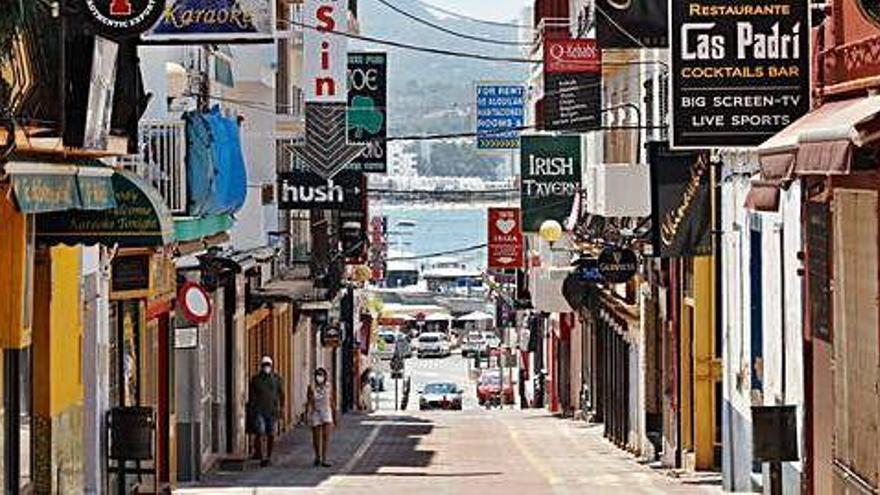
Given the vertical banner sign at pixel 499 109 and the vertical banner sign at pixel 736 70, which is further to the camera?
the vertical banner sign at pixel 499 109

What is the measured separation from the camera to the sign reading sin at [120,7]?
53.9 feet

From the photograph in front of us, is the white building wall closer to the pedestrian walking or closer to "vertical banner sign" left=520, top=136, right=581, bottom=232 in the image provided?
the pedestrian walking

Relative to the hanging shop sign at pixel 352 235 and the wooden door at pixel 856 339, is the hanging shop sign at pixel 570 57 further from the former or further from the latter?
the wooden door at pixel 856 339

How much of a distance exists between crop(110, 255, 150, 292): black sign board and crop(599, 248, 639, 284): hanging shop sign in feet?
32.9

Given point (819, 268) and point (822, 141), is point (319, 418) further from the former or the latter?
point (822, 141)

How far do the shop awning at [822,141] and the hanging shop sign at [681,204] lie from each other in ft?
24.3

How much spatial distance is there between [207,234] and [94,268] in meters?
6.04

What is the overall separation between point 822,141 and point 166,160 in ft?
42.0

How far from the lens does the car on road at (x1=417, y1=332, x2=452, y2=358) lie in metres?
132

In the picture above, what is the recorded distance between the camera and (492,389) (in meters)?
84.4

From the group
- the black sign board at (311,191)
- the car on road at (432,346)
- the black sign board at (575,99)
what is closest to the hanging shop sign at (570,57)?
the black sign board at (575,99)

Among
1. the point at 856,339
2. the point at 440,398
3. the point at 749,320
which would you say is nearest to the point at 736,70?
the point at 856,339

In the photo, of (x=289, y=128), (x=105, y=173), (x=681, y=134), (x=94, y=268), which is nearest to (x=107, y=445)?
(x=94, y=268)

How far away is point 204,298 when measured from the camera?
26.2m
